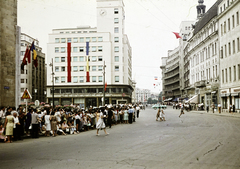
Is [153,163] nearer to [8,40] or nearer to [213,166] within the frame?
[213,166]

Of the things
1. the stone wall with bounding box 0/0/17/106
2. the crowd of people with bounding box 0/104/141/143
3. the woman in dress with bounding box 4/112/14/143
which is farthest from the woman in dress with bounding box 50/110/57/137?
the stone wall with bounding box 0/0/17/106

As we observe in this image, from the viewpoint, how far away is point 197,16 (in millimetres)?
86625

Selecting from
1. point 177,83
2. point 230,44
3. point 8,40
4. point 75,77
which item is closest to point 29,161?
point 8,40

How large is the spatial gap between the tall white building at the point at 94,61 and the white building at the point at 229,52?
32.3 metres

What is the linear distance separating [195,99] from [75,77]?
3329cm

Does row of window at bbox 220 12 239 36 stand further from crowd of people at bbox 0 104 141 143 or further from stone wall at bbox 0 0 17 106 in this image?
stone wall at bbox 0 0 17 106

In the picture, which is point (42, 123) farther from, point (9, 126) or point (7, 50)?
point (7, 50)

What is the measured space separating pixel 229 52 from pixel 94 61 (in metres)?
41.1

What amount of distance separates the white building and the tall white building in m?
32.3

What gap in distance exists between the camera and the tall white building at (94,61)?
3100 inches

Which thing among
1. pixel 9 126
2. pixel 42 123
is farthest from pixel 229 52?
pixel 9 126

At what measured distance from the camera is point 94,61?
8000 cm

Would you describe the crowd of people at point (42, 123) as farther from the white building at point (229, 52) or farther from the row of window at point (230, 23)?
the row of window at point (230, 23)

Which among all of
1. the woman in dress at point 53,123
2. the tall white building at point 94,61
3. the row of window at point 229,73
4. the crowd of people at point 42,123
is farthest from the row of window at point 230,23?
the woman in dress at point 53,123
